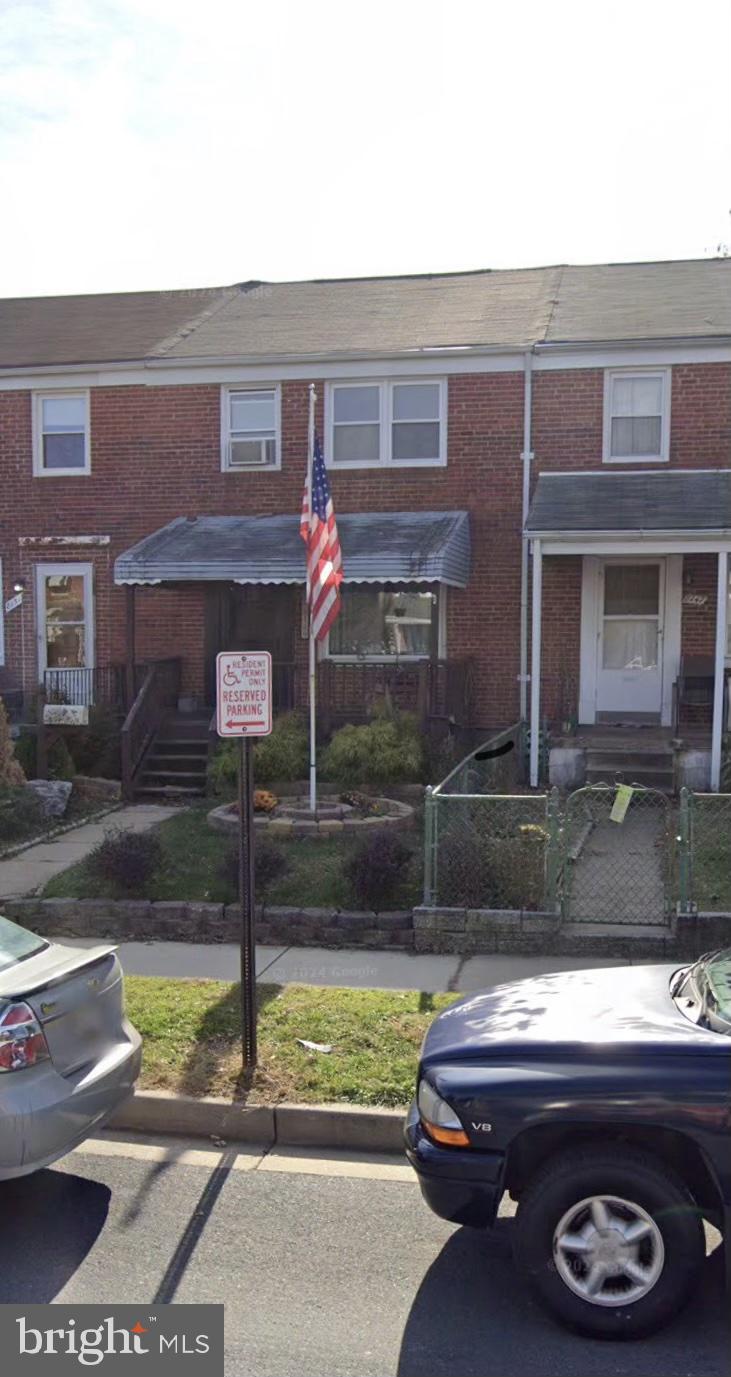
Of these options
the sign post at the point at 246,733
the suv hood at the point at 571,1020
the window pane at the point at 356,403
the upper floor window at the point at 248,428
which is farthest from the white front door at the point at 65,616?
the suv hood at the point at 571,1020

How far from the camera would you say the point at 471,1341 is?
367cm

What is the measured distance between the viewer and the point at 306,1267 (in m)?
4.16

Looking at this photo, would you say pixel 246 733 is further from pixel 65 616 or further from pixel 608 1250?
pixel 65 616

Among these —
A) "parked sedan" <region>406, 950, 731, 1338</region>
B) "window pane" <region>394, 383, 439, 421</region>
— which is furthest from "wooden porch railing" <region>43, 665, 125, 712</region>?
"parked sedan" <region>406, 950, 731, 1338</region>

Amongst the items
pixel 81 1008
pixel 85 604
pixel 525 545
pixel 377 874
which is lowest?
pixel 377 874

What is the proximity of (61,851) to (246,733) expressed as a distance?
561 cm

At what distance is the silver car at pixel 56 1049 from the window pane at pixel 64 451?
12.9m

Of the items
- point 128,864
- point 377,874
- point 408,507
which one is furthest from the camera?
point 408,507

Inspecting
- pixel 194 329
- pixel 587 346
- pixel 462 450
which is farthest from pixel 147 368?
pixel 587 346

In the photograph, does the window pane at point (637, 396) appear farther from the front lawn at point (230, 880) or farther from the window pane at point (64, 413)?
the window pane at point (64, 413)

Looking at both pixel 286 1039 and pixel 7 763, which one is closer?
pixel 286 1039

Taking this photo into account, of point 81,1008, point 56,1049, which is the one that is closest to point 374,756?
point 81,1008

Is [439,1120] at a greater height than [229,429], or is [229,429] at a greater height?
[229,429]

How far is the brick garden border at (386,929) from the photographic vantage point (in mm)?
7699
